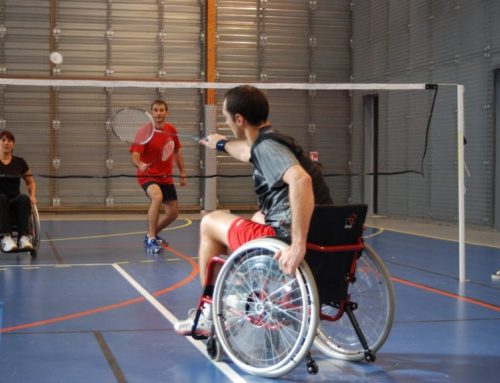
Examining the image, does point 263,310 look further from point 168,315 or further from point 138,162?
point 138,162

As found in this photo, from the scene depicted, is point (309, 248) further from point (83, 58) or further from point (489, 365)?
point (83, 58)

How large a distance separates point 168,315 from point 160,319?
0.14m

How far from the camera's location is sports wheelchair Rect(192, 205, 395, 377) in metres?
3.78

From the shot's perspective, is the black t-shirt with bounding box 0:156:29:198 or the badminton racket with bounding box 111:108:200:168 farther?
the black t-shirt with bounding box 0:156:29:198

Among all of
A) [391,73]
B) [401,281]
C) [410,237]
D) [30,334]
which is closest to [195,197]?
[391,73]

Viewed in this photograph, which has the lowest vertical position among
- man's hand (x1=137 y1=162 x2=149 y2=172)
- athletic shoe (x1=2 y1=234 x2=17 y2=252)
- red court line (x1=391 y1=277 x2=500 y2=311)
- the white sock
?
red court line (x1=391 y1=277 x2=500 y2=311)

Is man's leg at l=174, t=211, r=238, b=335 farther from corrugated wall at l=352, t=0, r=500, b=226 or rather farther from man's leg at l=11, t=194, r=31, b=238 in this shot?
corrugated wall at l=352, t=0, r=500, b=226

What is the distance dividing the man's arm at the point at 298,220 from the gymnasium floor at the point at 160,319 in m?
0.68

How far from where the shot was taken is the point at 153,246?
364 inches

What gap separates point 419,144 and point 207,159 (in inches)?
171

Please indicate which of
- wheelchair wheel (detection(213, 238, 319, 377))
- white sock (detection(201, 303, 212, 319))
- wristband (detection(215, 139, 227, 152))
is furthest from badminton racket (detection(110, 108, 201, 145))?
wheelchair wheel (detection(213, 238, 319, 377))

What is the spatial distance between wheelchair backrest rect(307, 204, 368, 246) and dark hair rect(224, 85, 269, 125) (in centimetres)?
59

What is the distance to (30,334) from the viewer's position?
4914 mm

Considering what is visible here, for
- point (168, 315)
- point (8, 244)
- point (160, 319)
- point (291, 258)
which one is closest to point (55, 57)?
point (8, 244)
